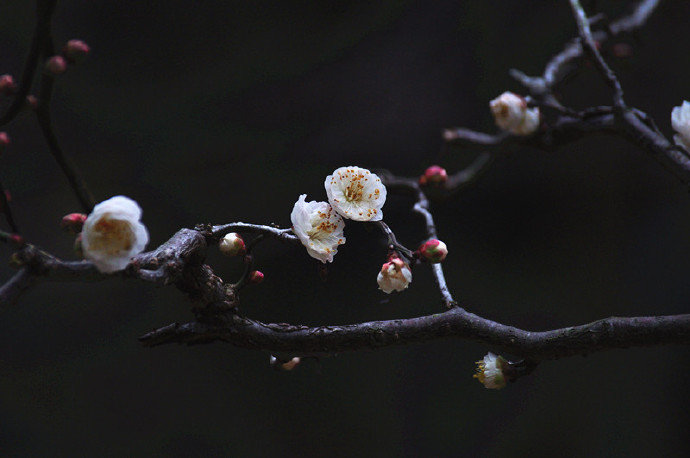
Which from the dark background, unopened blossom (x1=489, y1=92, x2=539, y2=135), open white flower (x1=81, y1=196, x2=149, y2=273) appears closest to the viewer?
open white flower (x1=81, y1=196, x2=149, y2=273)

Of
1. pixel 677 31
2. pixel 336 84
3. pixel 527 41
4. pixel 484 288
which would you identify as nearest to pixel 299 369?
pixel 484 288

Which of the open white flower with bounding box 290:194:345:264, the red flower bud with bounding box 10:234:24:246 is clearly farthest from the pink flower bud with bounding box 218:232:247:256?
the red flower bud with bounding box 10:234:24:246

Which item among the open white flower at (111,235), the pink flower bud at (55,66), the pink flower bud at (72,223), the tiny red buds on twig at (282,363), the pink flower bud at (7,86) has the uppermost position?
the pink flower bud at (7,86)

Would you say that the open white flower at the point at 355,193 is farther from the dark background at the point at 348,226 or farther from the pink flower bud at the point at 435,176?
the dark background at the point at 348,226

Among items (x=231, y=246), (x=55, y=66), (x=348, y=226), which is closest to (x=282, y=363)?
(x=231, y=246)

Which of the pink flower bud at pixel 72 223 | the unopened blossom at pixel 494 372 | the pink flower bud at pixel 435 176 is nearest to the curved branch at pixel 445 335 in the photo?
the unopened blossom at pixel 494 372

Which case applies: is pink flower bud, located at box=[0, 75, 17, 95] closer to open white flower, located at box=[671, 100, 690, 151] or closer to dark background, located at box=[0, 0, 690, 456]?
dark background, located at box=[0, 0, 690, 456]

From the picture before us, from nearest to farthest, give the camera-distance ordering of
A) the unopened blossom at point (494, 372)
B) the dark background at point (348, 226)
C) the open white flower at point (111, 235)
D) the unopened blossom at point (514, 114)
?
the open white flower at point (111, 235), the unopened blossom at point (494, 372), the unopened blossom at point (514, 114), the dark background at point (348, 226)
